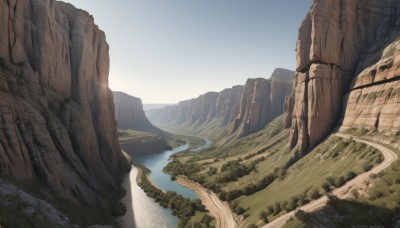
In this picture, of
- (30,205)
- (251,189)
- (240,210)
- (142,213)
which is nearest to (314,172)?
(240,210)

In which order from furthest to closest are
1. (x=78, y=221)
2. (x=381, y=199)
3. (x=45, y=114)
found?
(x=45, y=114) → (x=78, y=221) → (x=381, y=199)

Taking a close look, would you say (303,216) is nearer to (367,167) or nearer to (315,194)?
(315,194)

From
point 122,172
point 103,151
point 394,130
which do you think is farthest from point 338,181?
point 122,172

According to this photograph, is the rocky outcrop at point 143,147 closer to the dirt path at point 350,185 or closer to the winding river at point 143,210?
the winding river at point 143,210

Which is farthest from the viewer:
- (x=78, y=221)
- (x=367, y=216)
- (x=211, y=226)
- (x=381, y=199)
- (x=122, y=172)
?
(x=122, y=172)

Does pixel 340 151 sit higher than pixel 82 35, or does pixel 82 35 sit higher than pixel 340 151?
pixel 82 35

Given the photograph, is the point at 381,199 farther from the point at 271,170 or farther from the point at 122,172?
the point at 122,172
